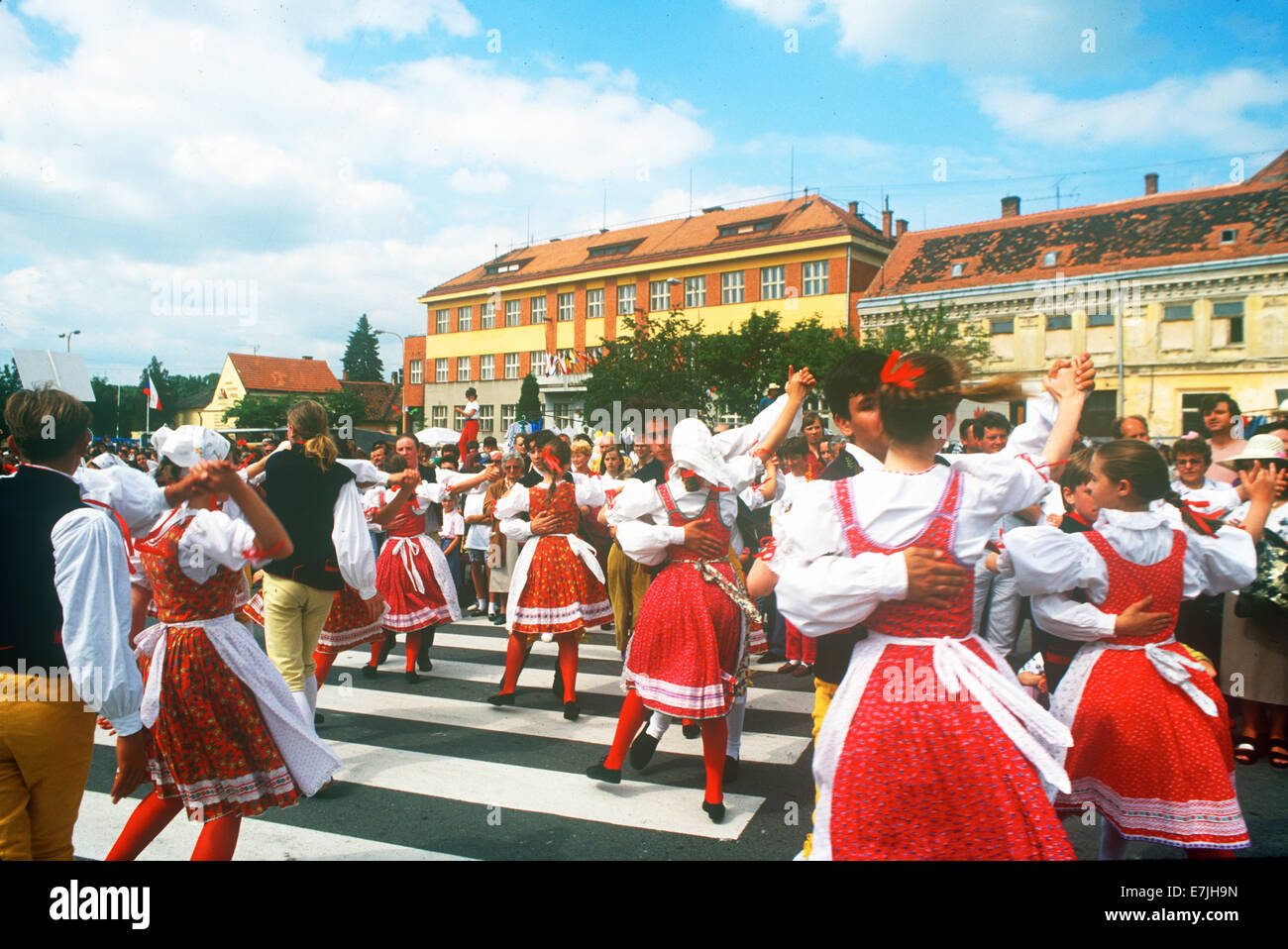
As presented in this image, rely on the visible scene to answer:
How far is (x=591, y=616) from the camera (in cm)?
602

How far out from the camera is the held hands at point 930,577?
2.14 metres

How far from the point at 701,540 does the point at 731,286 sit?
40921 mm

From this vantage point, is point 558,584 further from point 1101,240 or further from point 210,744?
point 1101,240

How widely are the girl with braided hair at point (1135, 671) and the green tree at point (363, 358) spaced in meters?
108

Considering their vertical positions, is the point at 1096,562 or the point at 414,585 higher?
the point at 1096,562

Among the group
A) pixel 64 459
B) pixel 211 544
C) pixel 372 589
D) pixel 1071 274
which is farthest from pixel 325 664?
pixel 1071 274

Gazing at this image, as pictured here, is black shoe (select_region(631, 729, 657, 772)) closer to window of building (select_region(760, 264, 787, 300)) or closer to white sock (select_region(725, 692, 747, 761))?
white sock (select_region(725, 692, 747, 761))

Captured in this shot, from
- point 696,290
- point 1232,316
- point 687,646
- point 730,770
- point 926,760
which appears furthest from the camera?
point 696,290

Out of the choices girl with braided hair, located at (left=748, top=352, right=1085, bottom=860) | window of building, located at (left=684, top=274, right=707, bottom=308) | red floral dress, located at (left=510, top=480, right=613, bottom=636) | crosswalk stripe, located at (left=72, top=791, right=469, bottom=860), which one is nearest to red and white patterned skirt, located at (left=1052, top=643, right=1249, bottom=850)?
girl with braided hair, located at (left=748, top=352, right=1085, bottom=860)

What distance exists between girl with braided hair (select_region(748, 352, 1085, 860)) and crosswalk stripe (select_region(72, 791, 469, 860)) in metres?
2.24

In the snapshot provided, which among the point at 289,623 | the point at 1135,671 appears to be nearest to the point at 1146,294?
the point at 1135,671

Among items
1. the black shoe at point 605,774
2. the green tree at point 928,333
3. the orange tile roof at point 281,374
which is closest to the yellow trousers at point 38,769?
the black shoe at point 605,774

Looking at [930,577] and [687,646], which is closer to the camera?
[930,577]

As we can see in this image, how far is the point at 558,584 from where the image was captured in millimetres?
5918
